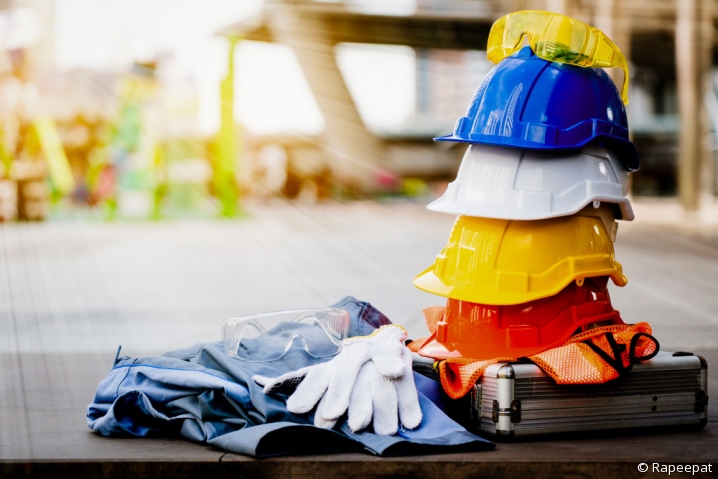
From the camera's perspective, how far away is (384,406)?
3.16m

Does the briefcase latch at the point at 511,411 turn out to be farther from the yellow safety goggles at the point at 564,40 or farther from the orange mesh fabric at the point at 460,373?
the yellow safety goggles at the point at 564,40

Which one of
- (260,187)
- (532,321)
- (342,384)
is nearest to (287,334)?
(342,384)

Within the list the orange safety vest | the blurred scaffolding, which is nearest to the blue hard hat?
the orange safety vest

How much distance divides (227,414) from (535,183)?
4.66 feet

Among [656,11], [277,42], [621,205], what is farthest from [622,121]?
[277,42]

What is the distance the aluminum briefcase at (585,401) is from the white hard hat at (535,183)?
0.60m

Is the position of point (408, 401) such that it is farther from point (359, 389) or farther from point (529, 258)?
point (529, 258)

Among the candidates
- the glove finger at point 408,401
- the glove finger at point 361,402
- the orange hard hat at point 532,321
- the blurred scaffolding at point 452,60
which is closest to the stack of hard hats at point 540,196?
the orange hard hat at point 532,321

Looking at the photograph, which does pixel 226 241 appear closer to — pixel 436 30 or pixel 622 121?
pixel 622 121

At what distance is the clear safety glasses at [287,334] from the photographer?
3688 mm

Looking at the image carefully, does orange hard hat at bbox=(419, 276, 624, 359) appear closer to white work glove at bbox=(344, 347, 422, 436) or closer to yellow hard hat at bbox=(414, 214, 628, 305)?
yellow hard hat at bbox=(414, 214, 628, 305)

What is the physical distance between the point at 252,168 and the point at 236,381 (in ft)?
99.2

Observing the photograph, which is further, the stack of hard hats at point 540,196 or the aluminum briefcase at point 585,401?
the stack of hard hats at point 540,196

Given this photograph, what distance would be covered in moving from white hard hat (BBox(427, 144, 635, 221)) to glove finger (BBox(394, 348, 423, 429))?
0.67 meters
